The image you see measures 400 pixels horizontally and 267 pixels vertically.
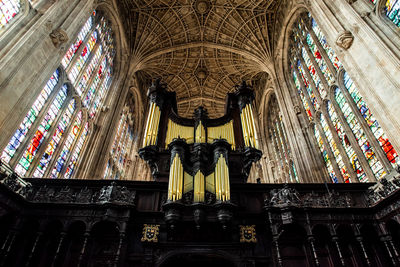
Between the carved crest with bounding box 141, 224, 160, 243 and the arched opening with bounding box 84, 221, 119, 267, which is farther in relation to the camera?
the carved crest with bounding box 141, 224, 160, 243

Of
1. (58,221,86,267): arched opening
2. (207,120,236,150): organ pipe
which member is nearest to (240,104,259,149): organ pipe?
(207,120,236,150): organ pipe

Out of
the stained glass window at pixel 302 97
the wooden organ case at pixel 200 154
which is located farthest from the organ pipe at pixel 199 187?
the stained glass window at pixel 302 97

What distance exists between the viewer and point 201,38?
22188 millimetres

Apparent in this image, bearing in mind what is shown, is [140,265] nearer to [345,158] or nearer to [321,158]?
[345,158]

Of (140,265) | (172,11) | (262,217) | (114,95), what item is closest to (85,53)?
(114,95)

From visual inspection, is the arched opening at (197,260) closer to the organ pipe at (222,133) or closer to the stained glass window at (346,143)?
the organ pipe at (222,133)

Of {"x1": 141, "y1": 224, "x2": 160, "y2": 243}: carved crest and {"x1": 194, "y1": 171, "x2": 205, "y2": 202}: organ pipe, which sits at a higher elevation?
{"x1": 194, "y1": 171, "x2": 205, "y2": 202}: organ pipe

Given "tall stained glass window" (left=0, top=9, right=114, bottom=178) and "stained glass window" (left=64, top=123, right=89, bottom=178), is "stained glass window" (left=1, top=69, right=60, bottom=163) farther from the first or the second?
"stained glass window" (left=64, top=123, right=89, bottom=178)

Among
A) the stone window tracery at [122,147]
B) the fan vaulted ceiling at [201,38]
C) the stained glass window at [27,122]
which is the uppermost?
the fan vaulted ceiling at [201,38]

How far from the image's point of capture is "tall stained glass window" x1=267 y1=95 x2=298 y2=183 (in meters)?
17.5

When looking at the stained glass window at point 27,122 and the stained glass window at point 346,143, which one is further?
the stained glass window at point 346,143

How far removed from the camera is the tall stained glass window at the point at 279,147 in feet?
57.3

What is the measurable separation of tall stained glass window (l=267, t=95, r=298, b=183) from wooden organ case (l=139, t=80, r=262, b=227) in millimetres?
6955

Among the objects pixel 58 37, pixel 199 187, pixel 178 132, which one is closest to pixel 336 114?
pixel 178 132
